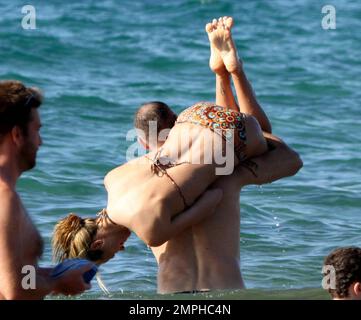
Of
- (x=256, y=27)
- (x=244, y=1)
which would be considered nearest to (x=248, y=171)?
(x=256, y=27)

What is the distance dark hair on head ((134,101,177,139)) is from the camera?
5.05m

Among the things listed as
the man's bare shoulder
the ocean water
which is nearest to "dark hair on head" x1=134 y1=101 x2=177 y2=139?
the ocean water

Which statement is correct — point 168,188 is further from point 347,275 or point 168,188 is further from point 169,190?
point 347,275

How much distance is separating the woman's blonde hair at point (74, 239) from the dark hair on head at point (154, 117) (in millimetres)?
487

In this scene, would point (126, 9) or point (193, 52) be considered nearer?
point (193, 52)

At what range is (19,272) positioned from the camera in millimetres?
3738

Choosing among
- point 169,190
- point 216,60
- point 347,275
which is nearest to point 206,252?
point 169,190

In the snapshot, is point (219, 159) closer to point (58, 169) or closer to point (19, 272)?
point (19, 272)

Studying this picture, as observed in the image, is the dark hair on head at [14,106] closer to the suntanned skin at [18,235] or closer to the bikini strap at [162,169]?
the suntanned skin at [18,235]

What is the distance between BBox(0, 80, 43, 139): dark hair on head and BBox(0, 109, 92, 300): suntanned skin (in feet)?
0.07

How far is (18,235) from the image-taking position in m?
3.79

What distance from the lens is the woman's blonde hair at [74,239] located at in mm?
4934
